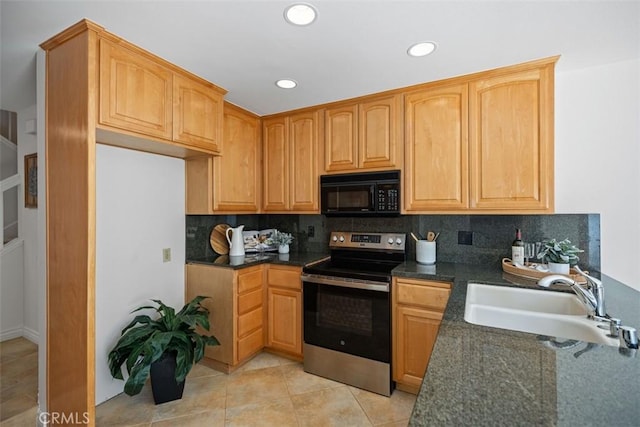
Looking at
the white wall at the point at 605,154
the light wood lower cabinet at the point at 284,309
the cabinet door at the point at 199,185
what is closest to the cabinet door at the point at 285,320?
the light wood lower cabinet at the point at 284,309

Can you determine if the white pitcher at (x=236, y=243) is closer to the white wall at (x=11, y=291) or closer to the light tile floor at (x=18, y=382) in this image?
the light tile floor at (x=18, y=382)

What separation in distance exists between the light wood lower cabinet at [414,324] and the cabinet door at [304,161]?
1.11 meters

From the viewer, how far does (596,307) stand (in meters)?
1.12

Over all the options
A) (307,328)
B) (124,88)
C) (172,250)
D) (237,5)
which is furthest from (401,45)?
(172,250)

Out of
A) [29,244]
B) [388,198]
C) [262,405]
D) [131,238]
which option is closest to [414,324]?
[388,198]

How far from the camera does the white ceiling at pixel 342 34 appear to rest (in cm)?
137

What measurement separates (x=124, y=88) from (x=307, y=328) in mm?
2052

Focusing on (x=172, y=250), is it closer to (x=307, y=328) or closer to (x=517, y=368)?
(x=307, y=328)

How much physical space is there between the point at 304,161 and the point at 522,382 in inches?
90.8

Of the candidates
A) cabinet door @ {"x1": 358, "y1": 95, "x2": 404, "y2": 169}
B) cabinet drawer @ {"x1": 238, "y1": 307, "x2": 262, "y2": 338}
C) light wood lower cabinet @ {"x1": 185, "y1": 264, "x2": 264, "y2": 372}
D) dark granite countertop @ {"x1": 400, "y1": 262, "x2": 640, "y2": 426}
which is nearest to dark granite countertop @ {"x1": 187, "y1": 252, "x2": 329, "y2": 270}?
light wood lower cabinet @ {"x1": 185, "y1": 264, "x2": 264, "y2": 372}

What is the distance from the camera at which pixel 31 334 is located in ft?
9.89

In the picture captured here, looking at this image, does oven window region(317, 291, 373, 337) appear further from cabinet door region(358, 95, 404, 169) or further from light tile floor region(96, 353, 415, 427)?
cabinet door region(358, 95, 404, 169)

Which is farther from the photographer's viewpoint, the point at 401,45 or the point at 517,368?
the point at 401,45

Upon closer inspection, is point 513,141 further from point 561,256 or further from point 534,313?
point 534,313
